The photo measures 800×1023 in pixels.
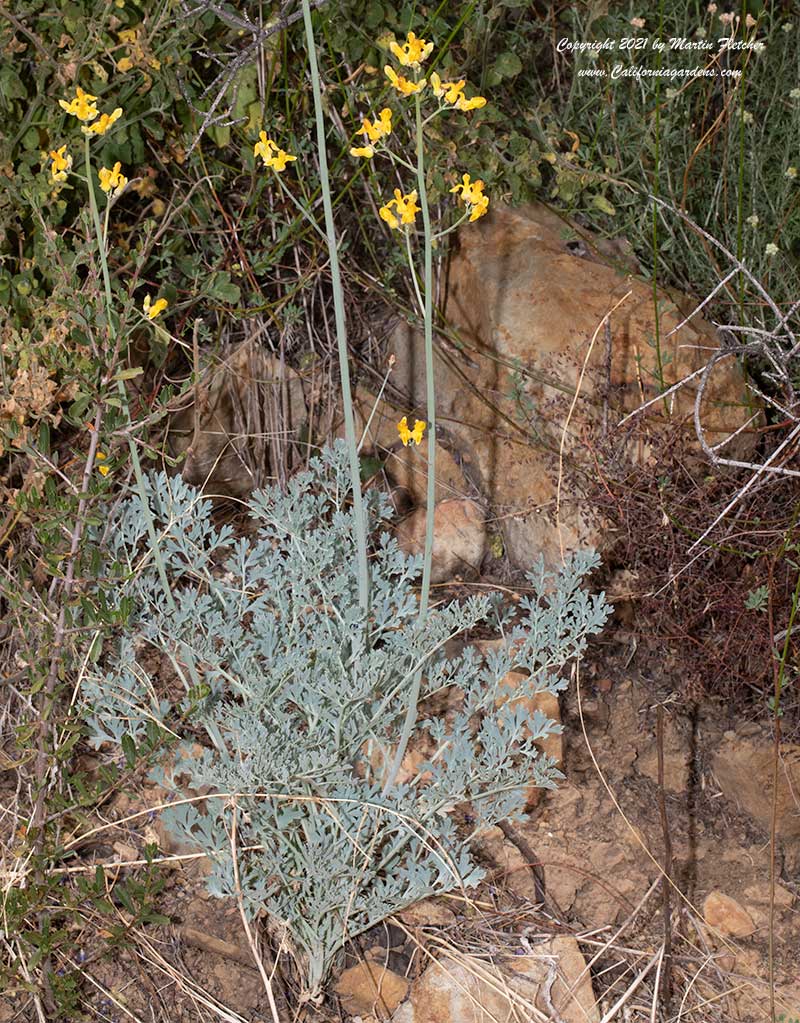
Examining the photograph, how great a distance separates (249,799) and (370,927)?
43cm

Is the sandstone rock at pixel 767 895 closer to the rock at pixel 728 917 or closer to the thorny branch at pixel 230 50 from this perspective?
the rock at pixel 728 917

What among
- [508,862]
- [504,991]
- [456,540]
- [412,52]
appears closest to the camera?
[412,52]

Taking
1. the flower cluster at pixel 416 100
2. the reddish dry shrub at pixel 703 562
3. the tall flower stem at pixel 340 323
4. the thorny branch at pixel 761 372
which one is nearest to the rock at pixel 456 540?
the reddish dry shrub at pixel 703 562

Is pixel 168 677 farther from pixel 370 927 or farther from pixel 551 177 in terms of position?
pixel 551 177

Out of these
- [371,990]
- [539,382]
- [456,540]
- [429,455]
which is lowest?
[371,990]

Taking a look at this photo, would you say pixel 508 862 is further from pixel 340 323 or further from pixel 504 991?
pixel 340 323

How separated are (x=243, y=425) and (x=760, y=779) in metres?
1.51

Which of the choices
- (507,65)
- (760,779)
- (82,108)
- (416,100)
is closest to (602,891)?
(760,779)

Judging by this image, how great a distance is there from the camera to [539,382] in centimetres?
286

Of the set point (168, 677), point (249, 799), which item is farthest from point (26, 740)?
point (168, 677)

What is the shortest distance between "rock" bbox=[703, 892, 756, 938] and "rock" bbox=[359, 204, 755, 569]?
0.86m

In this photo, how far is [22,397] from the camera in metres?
2.45

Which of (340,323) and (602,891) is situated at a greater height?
(340,323)

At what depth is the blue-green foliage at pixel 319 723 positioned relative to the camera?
2.02 meters
